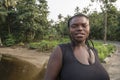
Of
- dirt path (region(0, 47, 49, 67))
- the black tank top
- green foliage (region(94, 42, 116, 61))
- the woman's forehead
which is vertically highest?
the woman's forehead

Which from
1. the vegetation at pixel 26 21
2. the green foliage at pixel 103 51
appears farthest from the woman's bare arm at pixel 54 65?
the vegetation at pixel 26 21

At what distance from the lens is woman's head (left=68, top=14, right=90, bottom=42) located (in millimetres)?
2000

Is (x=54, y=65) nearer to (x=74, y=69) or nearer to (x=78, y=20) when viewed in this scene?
(x=74, y=69)

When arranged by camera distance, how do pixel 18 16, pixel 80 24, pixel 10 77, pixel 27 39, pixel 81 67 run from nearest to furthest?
pixel 81 67 < pixel 80 24 < pixel 10 77 < pixel 18 16 < pixel 27 39

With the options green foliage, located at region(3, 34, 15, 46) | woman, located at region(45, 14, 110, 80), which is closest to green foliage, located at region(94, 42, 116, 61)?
green foliage, located at region(3, 34, 15, 46)

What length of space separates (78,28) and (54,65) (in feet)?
1.27

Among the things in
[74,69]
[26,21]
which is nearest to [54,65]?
[74,69]

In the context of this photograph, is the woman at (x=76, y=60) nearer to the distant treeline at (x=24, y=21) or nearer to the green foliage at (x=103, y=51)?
the green foliage at (x=103, y=51)

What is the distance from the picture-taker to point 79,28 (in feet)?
6.57

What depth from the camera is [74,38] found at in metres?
2.02

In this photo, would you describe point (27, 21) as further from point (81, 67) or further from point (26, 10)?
point (81, 67)

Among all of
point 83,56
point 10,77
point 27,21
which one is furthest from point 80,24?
point 27,21

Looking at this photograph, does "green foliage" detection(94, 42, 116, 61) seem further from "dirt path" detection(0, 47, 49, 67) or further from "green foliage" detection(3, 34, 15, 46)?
"green foliage" detection(3, 34, 15, 46)

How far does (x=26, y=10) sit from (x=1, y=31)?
4461mm
